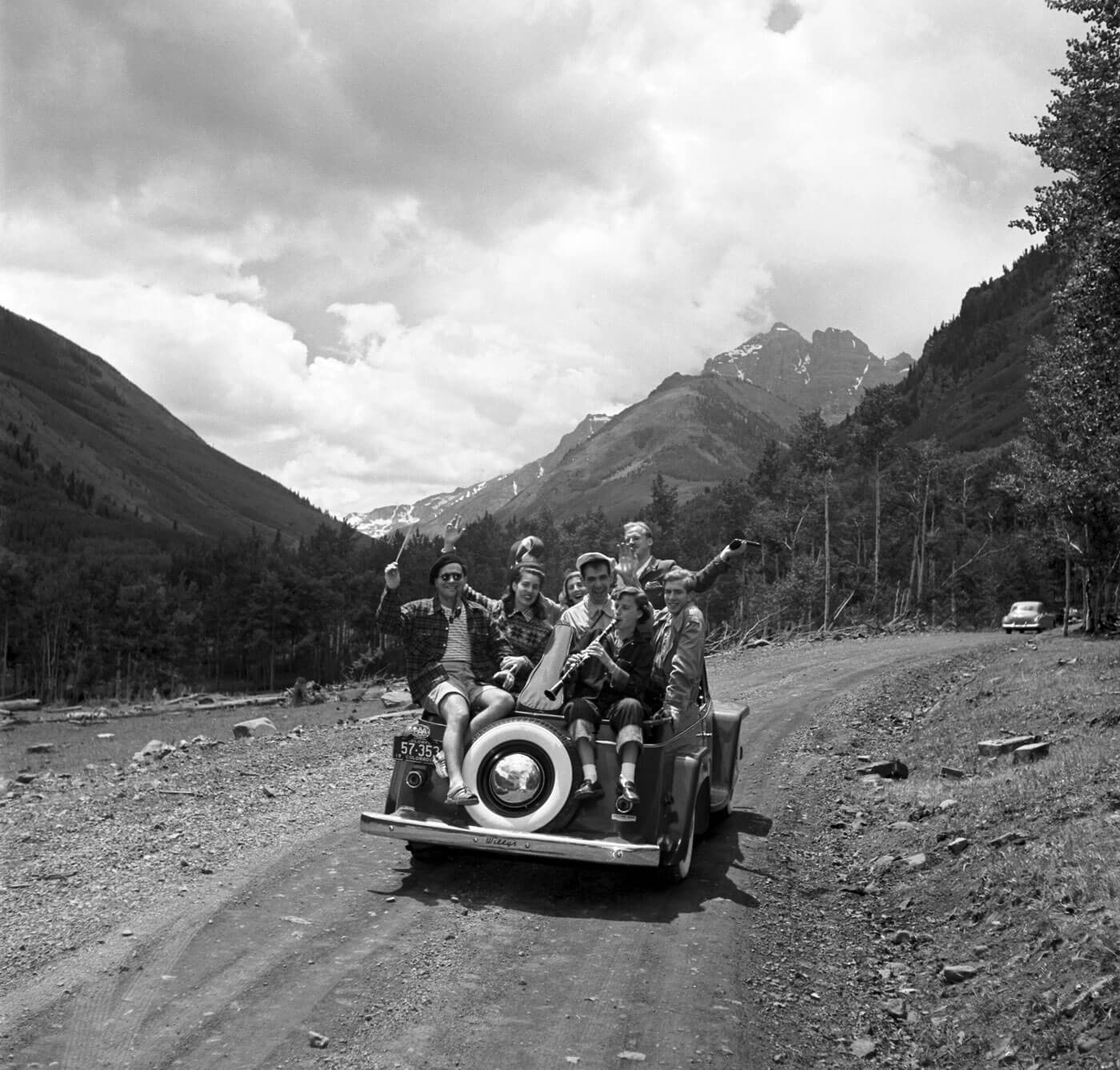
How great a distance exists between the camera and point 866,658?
26.1 m

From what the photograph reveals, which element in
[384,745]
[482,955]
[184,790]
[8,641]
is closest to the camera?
[482,955]

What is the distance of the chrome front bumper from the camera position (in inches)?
260

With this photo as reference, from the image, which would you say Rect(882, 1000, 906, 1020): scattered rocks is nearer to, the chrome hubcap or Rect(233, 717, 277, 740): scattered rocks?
the chrome hubcap

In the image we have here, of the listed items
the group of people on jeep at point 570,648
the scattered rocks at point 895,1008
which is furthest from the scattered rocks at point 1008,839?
the scattered rocks at point 895,1008

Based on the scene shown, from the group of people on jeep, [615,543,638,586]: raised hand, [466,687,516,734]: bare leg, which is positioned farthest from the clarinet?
[615,543,638,586]: raised hand

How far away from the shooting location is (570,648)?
8.20 meters

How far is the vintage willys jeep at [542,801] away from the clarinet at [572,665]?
0.16 m

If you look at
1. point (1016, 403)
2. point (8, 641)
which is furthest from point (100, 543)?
point (1016, 403)

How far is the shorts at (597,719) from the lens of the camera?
7273 mm

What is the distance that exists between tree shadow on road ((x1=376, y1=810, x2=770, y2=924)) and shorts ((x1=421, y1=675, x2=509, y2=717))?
3.85 ft

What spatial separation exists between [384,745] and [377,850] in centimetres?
748

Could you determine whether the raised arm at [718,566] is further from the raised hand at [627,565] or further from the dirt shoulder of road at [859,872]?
the dirt shoulder of road at [859,872]

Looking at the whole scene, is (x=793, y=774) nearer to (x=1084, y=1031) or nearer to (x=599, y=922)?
(x=599, y=922)

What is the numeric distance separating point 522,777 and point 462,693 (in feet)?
3.02
